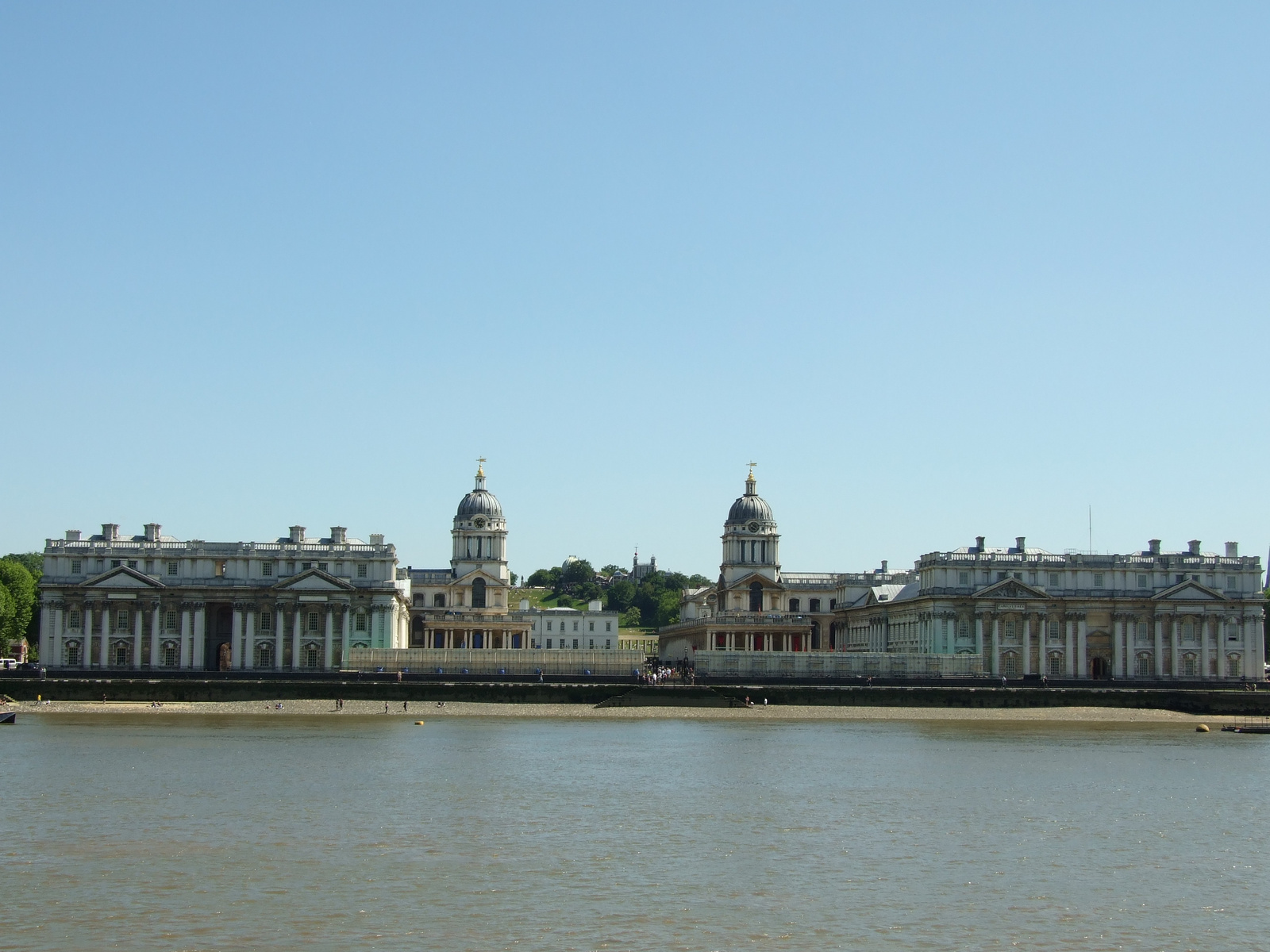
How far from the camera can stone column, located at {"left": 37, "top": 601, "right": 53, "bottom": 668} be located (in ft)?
346

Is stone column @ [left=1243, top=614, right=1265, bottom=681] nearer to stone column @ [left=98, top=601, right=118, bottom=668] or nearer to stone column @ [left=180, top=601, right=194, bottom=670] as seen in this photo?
stone column @ [left=180, top=601, right=194, bottom=670]

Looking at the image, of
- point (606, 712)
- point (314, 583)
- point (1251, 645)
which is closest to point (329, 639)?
point (314, 583)

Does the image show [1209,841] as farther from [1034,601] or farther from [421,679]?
[1034,601]

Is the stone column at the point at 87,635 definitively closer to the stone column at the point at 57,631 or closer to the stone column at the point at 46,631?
the stone column at the point at 57,631

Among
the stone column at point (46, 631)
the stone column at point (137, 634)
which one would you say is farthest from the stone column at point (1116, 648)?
the stone column at point (46, 631)

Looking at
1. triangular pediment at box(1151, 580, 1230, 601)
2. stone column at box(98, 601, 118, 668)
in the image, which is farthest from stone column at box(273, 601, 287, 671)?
triangular pediment at box(1151, 580, 1230, 601)

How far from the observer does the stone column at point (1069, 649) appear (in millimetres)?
114000

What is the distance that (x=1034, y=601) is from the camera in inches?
4476

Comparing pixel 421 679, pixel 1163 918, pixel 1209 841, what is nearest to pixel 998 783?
pixel 1209 841

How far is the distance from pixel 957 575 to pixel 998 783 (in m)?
64.1

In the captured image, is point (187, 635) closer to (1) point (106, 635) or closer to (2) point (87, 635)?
(1) point (106, 635)

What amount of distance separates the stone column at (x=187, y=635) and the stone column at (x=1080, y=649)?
59919 millimetres

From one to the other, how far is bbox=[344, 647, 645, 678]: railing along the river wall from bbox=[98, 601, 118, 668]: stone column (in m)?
18.0

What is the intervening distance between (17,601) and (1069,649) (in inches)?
3024
